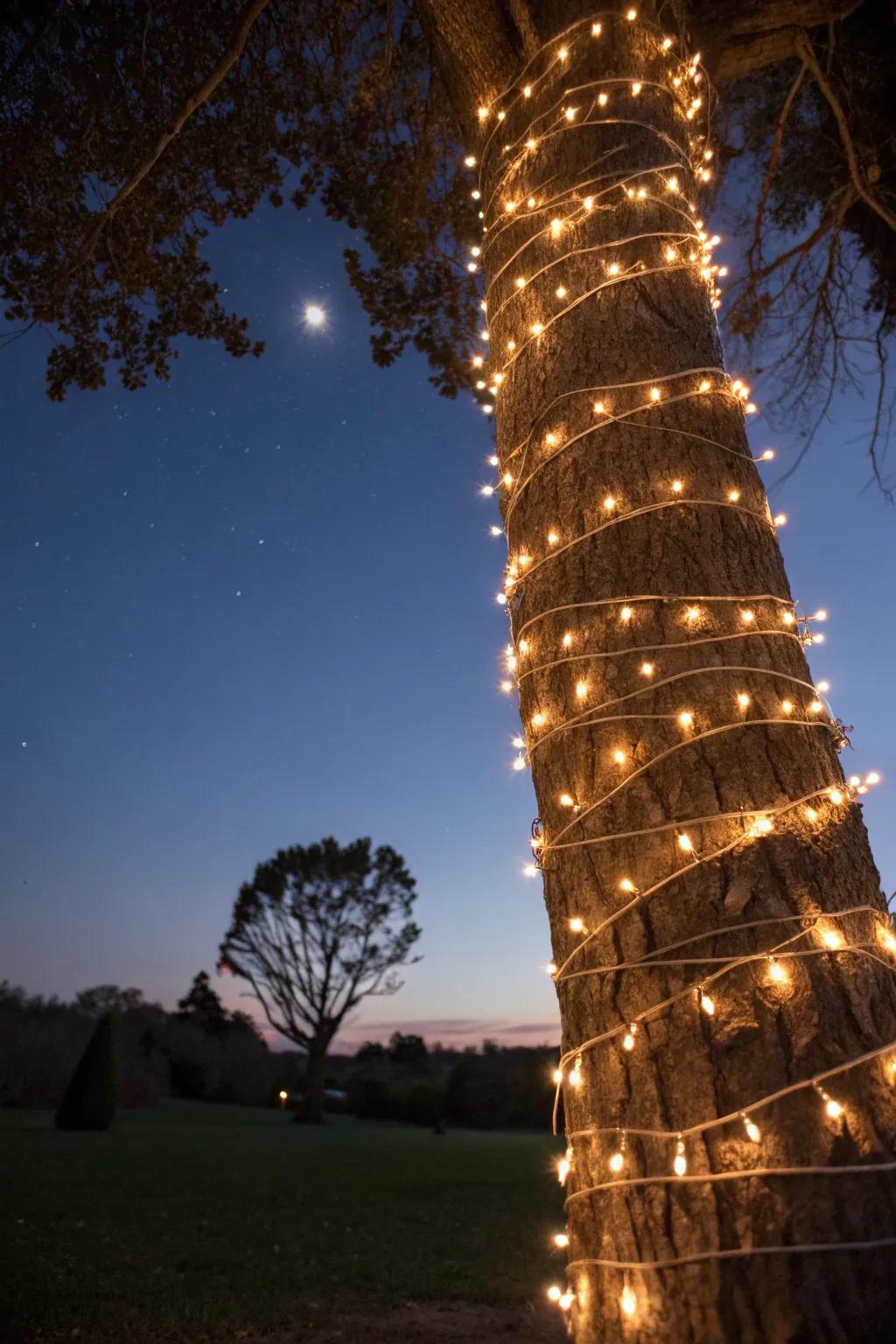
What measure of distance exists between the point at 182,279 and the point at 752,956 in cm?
471

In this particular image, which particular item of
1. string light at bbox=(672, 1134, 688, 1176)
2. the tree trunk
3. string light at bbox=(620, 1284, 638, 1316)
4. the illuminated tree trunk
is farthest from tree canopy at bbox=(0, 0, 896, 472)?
the tree trunk

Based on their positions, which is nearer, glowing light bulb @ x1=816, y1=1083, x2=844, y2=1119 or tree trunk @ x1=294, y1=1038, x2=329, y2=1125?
glowing light bulb @ x1=816, y1=1083, x2=844, y2=1119

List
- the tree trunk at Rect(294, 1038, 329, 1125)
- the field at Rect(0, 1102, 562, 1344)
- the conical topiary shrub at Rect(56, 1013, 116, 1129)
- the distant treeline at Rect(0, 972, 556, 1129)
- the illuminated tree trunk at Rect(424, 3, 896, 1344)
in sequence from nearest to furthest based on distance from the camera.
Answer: the illuminated tree trunk at Rect(424, 3, 896, 1344)
the field at Rect(0, 1102, 562, 1344)
the conical topiary shrub at Rect(56, 1013, 116, 1129)
the distant treeline at Rect(0, 972, 556, 1129)
the tree trunk at Rect(294, 1038, 329, 1125)

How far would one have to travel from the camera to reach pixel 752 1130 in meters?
1.19

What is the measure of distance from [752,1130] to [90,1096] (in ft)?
44.2

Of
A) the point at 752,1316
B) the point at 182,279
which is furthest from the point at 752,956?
the point at 182,279

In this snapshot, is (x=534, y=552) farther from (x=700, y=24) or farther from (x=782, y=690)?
(x=700, y=24)

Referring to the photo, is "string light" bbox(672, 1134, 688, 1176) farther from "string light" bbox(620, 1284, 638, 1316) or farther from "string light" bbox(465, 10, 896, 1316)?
"string light" bbox(620, 1284, 638, 1316)

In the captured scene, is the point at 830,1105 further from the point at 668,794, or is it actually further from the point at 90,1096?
the point at 90,1096

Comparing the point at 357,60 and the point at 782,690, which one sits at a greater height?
the point at 357,60

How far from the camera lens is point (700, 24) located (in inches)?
103

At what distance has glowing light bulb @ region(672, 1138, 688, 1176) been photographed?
1215 millimetres

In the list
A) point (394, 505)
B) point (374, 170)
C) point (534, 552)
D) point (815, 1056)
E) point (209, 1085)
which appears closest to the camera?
point (815, 1056)

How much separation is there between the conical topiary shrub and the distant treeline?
129cm
